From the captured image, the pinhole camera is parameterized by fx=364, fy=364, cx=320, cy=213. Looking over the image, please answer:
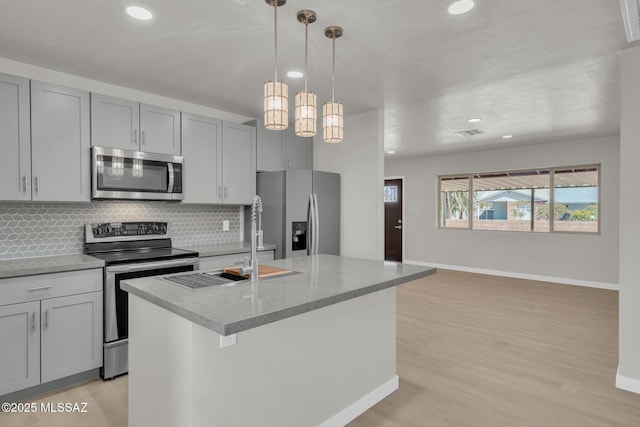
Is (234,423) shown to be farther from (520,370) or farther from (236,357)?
(520,370)

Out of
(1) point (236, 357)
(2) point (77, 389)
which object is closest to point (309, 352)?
(1) point (236, 357)

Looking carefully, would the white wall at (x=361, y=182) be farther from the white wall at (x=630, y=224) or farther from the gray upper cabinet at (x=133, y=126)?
the white wall at (x=630, y=224)

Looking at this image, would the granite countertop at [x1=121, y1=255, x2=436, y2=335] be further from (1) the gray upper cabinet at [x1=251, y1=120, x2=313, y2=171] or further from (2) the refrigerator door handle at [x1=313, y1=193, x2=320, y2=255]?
(1) the gray upper cabinet at [x1=251, y1=120, x2=313, y2=171]

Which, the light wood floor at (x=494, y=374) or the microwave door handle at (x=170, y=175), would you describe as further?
the microwave door handle at (x=170, y=175)

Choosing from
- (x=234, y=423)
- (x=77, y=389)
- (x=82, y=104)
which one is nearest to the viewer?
(x=234, y=423)

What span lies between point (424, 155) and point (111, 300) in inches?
254

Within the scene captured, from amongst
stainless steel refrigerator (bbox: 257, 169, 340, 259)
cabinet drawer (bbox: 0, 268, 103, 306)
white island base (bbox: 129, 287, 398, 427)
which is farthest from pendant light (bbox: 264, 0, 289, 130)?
stainless steel refrigerator (bbox: 257, 169, 340, 259)

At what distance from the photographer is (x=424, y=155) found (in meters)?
7.66

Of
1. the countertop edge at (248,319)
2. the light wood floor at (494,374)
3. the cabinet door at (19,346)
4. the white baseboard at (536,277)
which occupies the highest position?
the countertop edge at (248,319)

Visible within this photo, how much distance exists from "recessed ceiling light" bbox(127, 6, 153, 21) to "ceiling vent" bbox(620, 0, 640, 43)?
2548 millimetres

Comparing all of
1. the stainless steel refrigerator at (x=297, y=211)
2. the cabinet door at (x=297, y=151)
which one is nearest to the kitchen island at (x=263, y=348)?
the stainless steel refrigerator at (x=297, y=211)

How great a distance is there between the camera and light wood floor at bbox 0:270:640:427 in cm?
231

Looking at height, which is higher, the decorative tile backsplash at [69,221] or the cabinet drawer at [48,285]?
the decorative tile backsplash at [69,221]

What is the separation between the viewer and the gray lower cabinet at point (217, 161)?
361 centimetres
